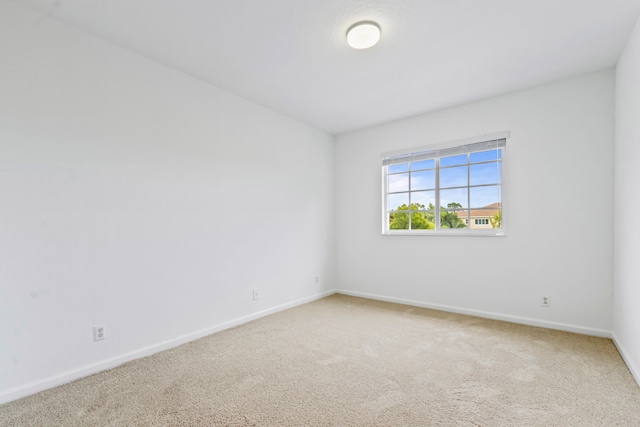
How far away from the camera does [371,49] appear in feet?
8.06

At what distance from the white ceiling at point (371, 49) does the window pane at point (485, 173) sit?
809 millimetres

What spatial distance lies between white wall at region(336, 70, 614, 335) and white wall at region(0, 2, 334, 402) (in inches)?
80.9

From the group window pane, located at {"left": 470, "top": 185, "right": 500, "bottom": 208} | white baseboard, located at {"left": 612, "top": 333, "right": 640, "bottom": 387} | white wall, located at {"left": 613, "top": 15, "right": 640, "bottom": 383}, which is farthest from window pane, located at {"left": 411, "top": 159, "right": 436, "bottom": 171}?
white baseboard, located at {"left": 612, "top": 333, "right": 640, "bottom": 387}

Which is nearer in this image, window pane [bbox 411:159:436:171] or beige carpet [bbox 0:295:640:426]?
beige carpet [bbox 0:295:640:426]

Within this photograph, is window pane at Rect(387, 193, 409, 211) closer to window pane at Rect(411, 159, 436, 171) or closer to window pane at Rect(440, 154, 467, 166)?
window pane at Rect(411, 159, 436, 171)

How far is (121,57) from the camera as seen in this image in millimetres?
2406

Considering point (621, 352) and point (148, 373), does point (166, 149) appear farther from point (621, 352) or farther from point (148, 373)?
point (621, 352)

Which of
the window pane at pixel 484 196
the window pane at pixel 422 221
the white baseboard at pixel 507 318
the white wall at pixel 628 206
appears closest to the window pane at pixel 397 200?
the window pane at pixel 422 221

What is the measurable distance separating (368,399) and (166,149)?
2.57 meters

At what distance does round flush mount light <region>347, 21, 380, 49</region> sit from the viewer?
213cm

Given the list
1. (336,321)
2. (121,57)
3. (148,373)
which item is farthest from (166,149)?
(336,321)

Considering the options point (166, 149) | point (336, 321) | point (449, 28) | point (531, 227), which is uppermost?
point (449, 28)

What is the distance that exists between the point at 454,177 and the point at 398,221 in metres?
0.95

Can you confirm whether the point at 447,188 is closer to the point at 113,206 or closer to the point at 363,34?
the point at 363,34
